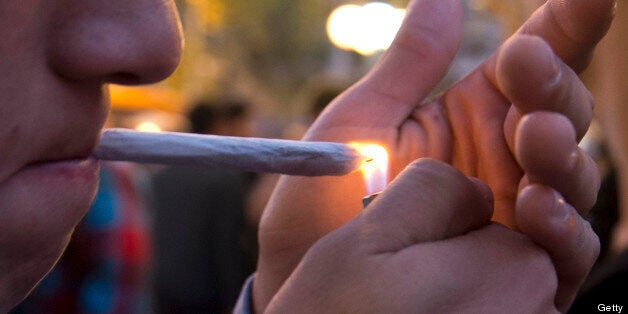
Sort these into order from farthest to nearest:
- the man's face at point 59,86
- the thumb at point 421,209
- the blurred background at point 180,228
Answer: the blurred background at point 180,228 < the thumb at point 421,209 < the man's face at point 59,86

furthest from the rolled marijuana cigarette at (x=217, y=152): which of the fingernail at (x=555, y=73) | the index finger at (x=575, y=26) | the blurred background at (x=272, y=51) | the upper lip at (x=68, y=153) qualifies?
the blurred background at (x=272, y=51)

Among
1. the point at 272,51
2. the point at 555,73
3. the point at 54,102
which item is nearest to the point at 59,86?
the point at 54,102

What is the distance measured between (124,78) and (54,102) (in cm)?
9

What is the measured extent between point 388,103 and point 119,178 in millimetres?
1681

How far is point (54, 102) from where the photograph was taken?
780 millimetres

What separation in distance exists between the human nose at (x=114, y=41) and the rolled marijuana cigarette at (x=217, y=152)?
0.07 metres

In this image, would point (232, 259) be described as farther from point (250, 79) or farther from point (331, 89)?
point (250, 79)

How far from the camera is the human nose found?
78cm

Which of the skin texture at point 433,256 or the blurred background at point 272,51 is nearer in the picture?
the skin texture at point 433,256

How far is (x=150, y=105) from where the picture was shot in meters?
9.05

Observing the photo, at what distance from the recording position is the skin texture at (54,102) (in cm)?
75

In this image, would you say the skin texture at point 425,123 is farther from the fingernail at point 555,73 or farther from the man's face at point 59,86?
the man's face at point 59,86

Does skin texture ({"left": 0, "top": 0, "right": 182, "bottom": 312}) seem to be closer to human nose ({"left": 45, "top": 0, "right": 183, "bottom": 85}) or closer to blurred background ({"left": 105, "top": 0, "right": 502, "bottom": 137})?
human nose ({"left": 45, "top": 0, "right": 183, "bottom": 85})

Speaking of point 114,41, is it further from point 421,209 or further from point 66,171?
point 421,209
